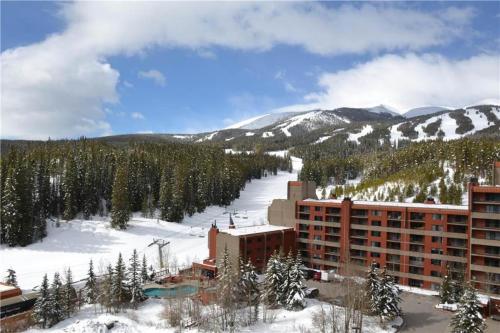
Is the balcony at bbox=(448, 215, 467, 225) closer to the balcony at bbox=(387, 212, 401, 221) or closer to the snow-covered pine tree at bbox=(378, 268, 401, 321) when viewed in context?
the balcony at bbox=(387, 212, 401, 221)

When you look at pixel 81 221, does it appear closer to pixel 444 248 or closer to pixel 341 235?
pixel 341 235

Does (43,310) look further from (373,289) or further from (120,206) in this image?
(120,206)

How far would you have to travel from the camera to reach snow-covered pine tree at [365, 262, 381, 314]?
155 feet

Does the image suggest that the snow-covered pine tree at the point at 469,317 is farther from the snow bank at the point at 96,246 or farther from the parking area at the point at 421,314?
the snow bank at the point at 96,246

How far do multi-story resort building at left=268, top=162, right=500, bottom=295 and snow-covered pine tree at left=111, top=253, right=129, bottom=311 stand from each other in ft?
97.4

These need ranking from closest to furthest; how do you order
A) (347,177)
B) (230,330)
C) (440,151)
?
1. (230,330)
2. (440,151)
3. (347,177)

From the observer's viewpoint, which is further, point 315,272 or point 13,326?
point 315,272

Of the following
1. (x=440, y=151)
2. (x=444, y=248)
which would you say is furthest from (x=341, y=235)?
(x=440, y=151)

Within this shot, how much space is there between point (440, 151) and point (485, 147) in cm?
2004

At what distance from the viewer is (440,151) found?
13900cm

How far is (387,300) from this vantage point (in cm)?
4662

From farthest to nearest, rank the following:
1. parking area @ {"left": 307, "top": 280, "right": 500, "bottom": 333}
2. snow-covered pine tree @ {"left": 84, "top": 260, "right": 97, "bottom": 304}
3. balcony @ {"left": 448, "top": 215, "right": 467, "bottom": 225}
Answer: balcony @ {"left": 448, "top": 215, "right": 467, "bottom": 225}
snow-covered pine tree @ {"left": 84, "top": 260, "right": 97, "bottom": 304}
parking area @ {"left": 307, "top": 280, "right": 500, "bottom": 333}

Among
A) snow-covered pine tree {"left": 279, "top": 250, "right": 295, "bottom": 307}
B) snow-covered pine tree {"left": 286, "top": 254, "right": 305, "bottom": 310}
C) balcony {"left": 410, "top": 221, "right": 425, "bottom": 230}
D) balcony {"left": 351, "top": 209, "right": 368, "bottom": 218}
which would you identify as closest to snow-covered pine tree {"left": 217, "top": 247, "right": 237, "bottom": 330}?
snow-covered pine tree {"left": 279, "top": 250, "right": 295, "bottom": 307}

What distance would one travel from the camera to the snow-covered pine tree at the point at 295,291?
50.4m
